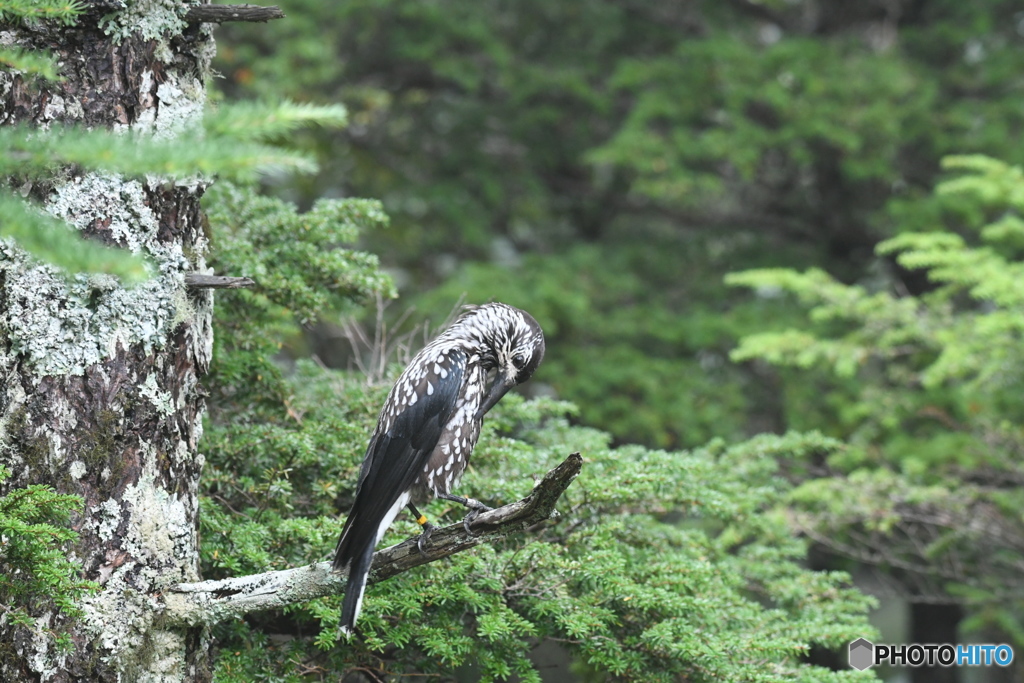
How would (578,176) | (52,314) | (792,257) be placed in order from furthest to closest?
(578,176), (792,257), (52,314)

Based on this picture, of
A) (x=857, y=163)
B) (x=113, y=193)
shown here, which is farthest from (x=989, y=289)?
(x=113, y=193)

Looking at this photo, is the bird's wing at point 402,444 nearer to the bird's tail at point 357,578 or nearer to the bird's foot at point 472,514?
the bird's tail at point 357,578

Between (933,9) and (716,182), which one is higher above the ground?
(933,9)

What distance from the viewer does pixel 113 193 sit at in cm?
314

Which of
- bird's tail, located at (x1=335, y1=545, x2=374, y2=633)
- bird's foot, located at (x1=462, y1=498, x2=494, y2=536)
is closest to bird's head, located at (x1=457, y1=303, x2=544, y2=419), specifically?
bird's foot, located at (x1=462, y1=498, x2=494, y2=536)

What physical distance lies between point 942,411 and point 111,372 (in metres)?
5.65

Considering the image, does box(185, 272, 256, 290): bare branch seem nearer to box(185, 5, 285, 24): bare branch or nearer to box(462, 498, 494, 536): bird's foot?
box(185, 5, 285, 24): bare branch

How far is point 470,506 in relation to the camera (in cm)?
337

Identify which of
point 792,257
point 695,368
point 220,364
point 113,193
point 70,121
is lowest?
point 695,368

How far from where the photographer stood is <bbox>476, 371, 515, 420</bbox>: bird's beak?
3.67 metres

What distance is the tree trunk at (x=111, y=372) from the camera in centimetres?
298

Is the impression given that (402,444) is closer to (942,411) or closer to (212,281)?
(212,281)

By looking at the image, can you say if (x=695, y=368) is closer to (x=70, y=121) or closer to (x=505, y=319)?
(x=505, y=319)

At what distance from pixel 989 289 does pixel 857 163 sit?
280cm
